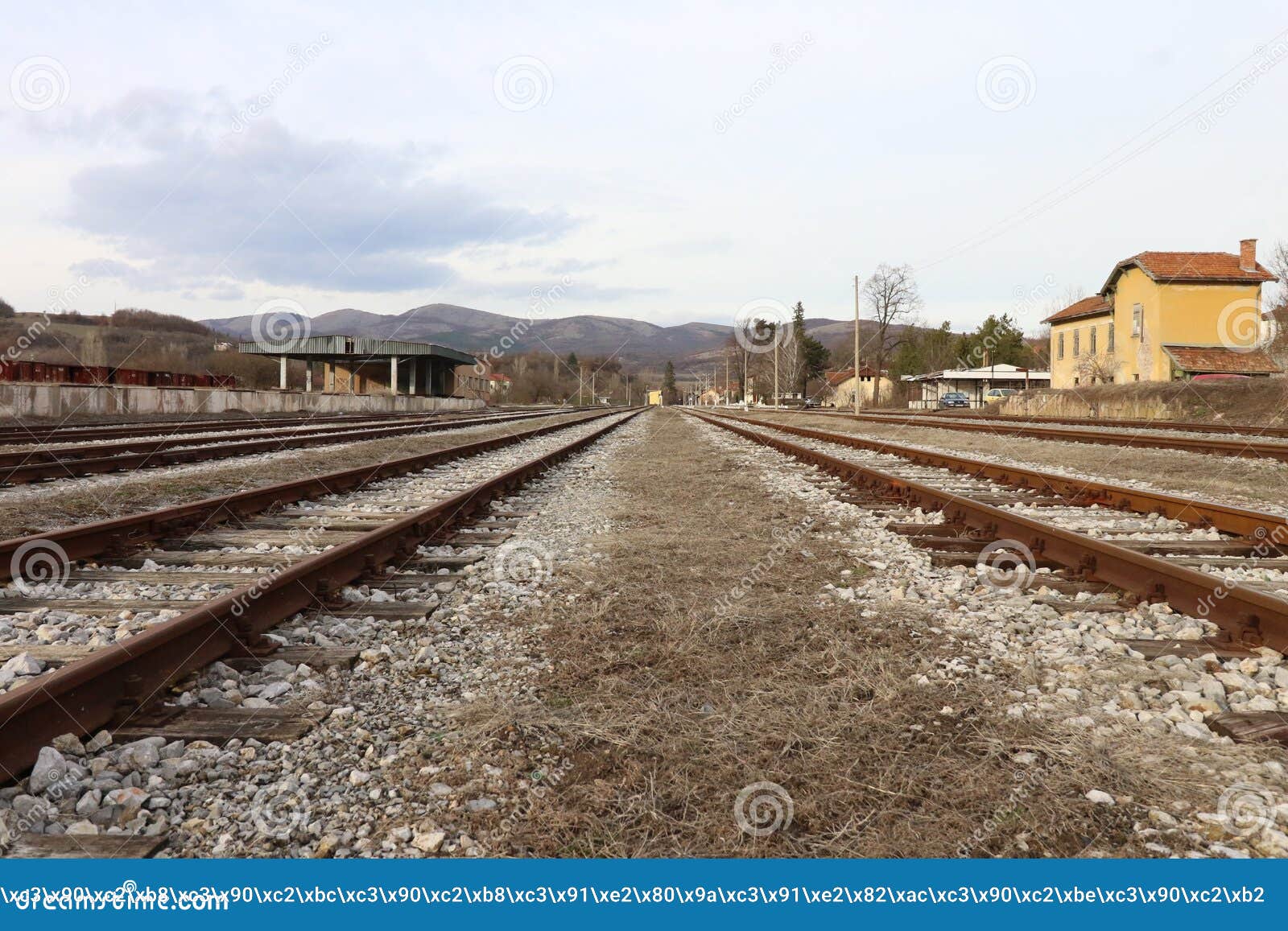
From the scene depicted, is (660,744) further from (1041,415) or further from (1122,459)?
(1041,415)

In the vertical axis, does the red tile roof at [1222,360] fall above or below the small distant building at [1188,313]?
below

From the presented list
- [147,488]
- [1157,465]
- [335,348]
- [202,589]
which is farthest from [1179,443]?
[335,348]

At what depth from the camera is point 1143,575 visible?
4.39 metres

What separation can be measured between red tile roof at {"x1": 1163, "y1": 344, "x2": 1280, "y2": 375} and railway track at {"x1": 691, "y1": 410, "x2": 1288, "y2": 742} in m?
34.1

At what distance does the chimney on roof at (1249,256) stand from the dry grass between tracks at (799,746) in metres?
49.3

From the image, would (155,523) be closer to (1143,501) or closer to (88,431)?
(1143,501)

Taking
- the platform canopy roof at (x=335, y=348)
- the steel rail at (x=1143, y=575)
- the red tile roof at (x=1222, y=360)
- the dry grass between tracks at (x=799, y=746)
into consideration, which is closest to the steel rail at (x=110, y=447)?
the dry grass between tracks at (x=799, y=746)

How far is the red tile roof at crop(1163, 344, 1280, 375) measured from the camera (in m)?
36.3

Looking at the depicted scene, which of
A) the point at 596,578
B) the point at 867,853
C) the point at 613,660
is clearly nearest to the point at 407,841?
the point at 867,853

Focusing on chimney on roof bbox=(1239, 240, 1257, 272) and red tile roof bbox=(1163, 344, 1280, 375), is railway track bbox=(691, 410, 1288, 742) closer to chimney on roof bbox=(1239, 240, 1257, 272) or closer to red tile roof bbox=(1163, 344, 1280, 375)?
red tile roof bbox=(1163, 344, 1280, 375)

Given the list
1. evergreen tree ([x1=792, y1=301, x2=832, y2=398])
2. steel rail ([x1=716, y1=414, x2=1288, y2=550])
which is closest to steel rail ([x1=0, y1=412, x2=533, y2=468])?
steel rail ([x1=716, y1=414, x2=1288, y2=550])

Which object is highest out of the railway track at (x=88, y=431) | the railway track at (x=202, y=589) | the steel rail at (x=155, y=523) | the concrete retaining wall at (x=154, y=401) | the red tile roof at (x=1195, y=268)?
the red tile roof at (x=1195, y=268)

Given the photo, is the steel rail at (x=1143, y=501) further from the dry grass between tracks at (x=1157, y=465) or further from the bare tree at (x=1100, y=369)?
the bare tree at (x=1100, y=369)

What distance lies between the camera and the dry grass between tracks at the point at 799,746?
210 centimetres
